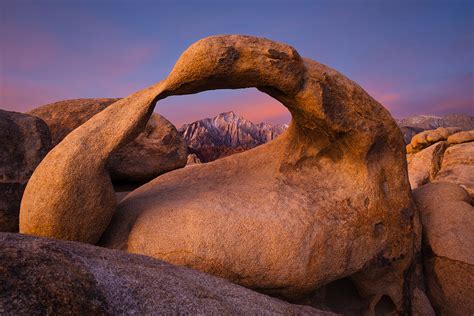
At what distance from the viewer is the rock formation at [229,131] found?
47.3 metres

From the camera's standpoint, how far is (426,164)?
1219 cm

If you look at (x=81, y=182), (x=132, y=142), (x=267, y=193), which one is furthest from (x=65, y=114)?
(x=267, y=193)

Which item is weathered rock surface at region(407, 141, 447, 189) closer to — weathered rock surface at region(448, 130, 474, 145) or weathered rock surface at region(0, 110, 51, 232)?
weathered rock surface at region(448, 130, 474, 145)

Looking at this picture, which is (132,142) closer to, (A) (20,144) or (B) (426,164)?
(A) (20,144)

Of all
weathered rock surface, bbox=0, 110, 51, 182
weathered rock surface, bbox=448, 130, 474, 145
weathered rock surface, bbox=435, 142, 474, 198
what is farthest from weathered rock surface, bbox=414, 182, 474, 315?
weathered rock surface, bbox=448, 130, 474, 145

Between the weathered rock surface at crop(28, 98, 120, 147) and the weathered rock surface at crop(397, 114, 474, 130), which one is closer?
the weathered rock surface at crop(28, 98, 120, 147)

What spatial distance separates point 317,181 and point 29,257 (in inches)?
140

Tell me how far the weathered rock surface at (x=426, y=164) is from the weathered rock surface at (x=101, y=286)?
38.1ft

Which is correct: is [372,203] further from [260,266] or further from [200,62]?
[200,62]

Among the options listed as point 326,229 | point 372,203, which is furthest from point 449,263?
point 326,229

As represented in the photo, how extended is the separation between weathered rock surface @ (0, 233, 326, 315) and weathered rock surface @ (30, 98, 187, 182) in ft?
12.2

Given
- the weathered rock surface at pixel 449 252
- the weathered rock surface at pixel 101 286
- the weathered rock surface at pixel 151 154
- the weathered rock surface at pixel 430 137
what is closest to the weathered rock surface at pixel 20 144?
the weathered rock surface at pixel 151 154

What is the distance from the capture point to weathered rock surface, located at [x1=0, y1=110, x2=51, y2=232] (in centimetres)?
410

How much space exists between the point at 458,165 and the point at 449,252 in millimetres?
7943
